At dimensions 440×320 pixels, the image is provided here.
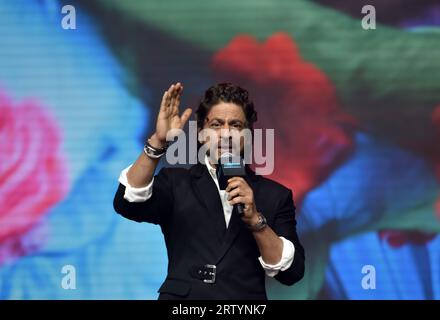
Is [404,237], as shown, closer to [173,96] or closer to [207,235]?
[207,235]

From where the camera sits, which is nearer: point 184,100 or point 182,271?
point 182,271

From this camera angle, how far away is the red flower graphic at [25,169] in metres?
4.41

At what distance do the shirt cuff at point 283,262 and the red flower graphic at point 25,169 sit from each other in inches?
93.4

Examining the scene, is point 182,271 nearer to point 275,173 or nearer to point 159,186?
point 159,186

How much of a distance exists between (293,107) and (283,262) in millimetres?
2203

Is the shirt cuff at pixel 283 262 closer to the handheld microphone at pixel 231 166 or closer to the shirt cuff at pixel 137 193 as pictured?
the handheld microphone at pixel 231 166

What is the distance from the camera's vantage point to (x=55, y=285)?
4.42 metres

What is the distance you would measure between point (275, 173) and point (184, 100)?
611mm

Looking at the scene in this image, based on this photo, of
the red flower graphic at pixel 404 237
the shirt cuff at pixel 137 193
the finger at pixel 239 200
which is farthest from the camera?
the red flower graphic at pixel 404 237

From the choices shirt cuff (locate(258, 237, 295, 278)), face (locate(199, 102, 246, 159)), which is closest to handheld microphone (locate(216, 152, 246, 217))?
face (locate(199, 102, 246, 159))

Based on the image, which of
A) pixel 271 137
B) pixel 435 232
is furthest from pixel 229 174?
pixel 435 232

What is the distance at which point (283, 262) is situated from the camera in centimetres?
223

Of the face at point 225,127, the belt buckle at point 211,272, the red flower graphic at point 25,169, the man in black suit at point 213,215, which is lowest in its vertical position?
the belt buckle at point 211,272

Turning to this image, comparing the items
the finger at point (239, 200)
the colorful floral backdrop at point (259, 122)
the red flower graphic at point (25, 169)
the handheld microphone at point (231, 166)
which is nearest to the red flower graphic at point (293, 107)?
the colorful floral backdrop at point (259, 122)
